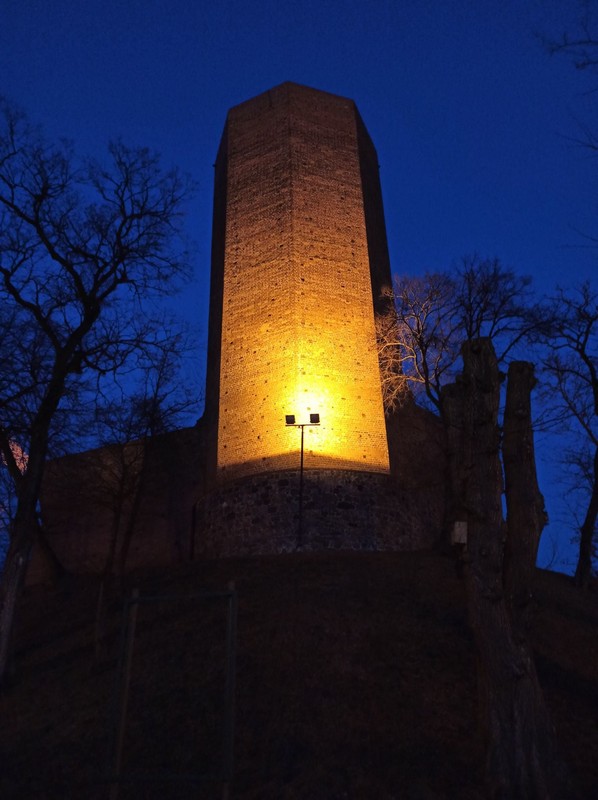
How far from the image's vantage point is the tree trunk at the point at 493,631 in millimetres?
6344

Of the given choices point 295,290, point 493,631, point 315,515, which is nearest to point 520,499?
point 493,631

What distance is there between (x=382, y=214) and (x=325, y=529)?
11.1m

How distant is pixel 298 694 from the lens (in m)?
8.15

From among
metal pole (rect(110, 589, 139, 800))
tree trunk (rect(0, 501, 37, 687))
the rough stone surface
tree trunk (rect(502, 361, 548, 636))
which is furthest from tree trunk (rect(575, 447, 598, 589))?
tree trunk (rect(0, 501, 37, 687))

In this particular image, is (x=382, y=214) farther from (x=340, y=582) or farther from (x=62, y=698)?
(x=62, y=698)

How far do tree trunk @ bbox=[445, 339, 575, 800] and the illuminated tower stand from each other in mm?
7994

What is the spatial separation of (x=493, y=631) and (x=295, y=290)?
1200 centimetres

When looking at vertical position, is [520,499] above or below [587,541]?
below

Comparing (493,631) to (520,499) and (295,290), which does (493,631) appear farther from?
(295,290)

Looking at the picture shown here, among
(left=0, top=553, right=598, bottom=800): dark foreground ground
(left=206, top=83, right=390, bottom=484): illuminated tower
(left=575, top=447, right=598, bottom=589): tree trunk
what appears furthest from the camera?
(left=206, top=83, right=390, bottom=484): illuminated tower

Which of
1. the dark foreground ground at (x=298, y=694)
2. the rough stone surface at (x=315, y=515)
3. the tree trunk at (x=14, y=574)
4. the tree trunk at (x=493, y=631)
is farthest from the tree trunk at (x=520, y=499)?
the rough stone surface at (x=315, y=515)

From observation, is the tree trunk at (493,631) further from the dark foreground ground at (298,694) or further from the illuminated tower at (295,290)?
the illuminated tower at (295,290)

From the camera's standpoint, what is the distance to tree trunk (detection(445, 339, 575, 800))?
6.34m

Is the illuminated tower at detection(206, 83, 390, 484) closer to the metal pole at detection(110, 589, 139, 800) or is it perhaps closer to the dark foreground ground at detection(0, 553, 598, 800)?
the dark foreground ground at detection(0, 553, 598, 800)
